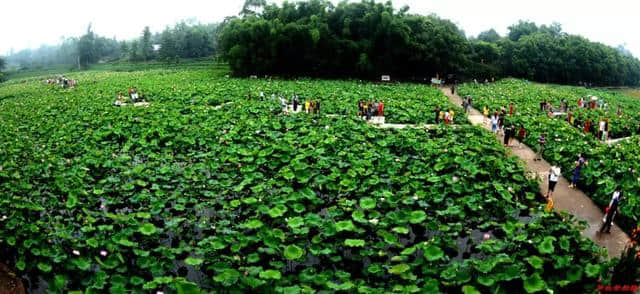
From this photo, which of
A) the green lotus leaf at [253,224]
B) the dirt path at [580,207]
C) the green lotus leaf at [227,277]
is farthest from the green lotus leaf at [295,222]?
the dirt path at [580,207]

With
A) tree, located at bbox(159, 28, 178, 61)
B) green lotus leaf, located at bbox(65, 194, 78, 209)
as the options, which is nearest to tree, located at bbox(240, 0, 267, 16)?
tree, located at bbox(159, 28, 178, 61)

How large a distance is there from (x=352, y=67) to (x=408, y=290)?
32.2 meters

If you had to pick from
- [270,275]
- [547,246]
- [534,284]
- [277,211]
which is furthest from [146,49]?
[534,284]

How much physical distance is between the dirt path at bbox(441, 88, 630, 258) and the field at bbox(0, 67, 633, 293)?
547 mm

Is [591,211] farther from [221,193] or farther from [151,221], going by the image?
[151,221]

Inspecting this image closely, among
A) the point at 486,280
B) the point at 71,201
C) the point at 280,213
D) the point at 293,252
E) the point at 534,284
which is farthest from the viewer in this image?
the point at 71,201

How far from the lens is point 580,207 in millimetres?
11414

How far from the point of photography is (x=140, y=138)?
16891 mm

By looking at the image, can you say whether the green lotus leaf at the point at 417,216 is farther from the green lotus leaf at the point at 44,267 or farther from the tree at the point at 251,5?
the tree at the point at 251,5

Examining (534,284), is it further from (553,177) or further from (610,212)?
(553,177)

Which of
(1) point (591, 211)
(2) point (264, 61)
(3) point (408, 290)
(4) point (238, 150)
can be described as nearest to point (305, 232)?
(3) point (408, 290)

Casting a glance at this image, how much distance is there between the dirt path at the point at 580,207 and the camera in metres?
9.62

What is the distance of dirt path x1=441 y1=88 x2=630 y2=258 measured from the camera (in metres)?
9.62

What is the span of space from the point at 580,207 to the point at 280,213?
7.81m
